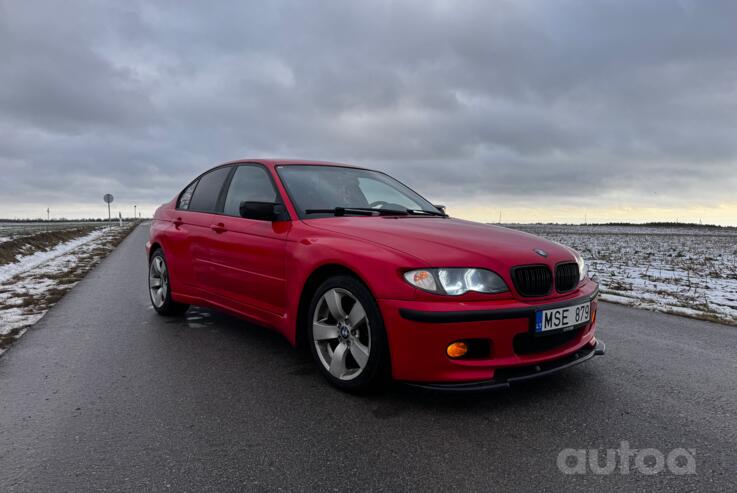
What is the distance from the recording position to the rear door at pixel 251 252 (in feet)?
11.6

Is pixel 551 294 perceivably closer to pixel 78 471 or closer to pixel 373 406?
pixel 373 406

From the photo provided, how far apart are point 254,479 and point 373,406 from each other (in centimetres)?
91

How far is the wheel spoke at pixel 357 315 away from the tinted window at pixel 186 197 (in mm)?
2829

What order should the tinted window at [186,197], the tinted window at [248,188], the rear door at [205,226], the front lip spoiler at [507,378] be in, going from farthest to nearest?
the tinted window at [186,197] < the rear door at [205,226] < the tinted window at [248,188] < the front lip spoiler at [507,378]

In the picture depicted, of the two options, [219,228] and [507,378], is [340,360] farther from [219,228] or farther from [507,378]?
[219,228]

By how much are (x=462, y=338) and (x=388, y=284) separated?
1.61 feet

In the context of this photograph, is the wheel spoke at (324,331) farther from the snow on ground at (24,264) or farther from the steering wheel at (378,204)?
the snow on ground at (24,264)

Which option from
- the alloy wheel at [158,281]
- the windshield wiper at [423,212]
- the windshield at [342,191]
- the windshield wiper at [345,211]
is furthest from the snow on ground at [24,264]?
the windshield wiper at [423,212]

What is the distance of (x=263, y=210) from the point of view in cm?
343

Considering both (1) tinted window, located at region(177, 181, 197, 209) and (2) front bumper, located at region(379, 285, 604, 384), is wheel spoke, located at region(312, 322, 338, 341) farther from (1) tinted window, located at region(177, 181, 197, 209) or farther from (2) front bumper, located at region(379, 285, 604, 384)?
(1) tinted window, located at region(177, 181, 197, 209)

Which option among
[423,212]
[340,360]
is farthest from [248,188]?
[340,360]

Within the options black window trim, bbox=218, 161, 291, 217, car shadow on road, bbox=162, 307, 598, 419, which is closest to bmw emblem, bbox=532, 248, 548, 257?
car shadow on road, bbox=162, 307, 598, 419

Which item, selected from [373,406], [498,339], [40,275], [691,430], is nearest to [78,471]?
[373,406]

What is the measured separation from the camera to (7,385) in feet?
10.5
